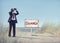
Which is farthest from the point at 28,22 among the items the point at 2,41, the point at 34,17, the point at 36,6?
the point at 2,41

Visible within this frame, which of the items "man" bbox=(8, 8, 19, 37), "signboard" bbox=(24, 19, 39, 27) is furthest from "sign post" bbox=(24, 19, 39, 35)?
"man" bbox=(8, 8, 19, 37)

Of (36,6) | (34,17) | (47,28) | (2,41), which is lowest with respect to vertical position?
(2,41)

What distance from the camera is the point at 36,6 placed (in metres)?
→ 3.00

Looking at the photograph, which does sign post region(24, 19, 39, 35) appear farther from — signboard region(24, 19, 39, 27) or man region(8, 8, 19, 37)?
man region(8, 8, 19, 37)

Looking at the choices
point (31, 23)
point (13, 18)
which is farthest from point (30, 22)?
point (13, 18)

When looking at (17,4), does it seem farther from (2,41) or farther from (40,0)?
(2,41)

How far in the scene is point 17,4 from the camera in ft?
9.80

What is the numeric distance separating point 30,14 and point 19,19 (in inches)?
8.7

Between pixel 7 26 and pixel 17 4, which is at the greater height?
pixel 17 4

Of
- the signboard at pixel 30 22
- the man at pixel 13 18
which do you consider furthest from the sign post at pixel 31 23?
the man at pixel 13 18

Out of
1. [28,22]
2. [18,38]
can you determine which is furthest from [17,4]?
[18,38]

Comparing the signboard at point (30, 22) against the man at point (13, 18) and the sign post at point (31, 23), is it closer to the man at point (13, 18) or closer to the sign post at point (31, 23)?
the sign post at point (31, 23)

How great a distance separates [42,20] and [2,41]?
0.82m

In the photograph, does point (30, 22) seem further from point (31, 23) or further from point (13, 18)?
point (13, 18)
